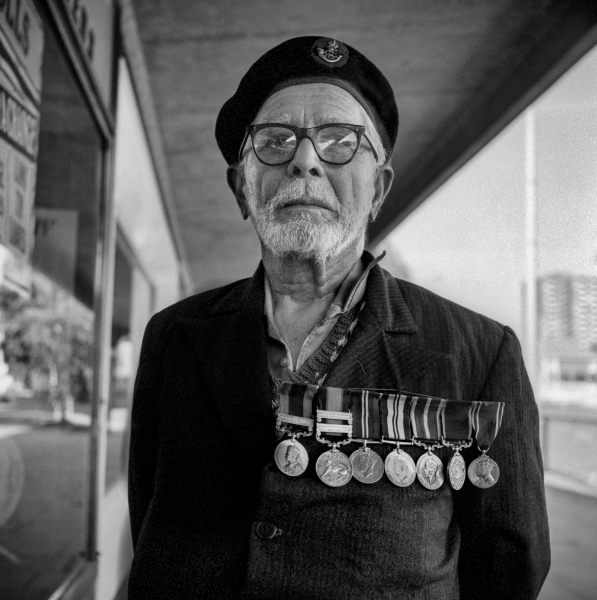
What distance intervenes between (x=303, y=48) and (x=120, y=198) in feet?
9.28

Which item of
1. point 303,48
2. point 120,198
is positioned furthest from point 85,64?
point 303,48

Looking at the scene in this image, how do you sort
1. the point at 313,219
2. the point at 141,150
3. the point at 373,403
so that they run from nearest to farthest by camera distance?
the point at 373,403 < the point at 313,219 < the point at 141,150

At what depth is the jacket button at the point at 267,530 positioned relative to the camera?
1.14 m

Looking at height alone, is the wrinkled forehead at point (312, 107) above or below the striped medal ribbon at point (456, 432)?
above

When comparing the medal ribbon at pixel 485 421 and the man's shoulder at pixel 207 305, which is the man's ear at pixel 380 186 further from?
the medal ribbon at pixel 485 421

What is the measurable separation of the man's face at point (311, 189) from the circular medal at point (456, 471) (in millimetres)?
506

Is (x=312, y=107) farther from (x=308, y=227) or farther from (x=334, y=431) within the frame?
(x=334, y=431)

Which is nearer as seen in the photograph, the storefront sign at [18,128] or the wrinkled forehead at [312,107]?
the wrinkled forehead at [312,107]

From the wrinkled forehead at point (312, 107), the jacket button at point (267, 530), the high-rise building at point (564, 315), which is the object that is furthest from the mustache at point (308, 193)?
the high-rise building at point (564, 315)

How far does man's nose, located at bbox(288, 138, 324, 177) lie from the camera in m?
1.32

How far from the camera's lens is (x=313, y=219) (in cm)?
135

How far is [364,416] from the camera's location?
1.19 meters

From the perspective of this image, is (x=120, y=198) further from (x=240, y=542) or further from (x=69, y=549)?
(x=240, y=542)

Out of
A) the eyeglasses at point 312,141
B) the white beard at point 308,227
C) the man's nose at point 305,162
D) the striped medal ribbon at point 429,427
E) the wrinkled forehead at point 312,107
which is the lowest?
the striped medal ribbon at point 429,427
